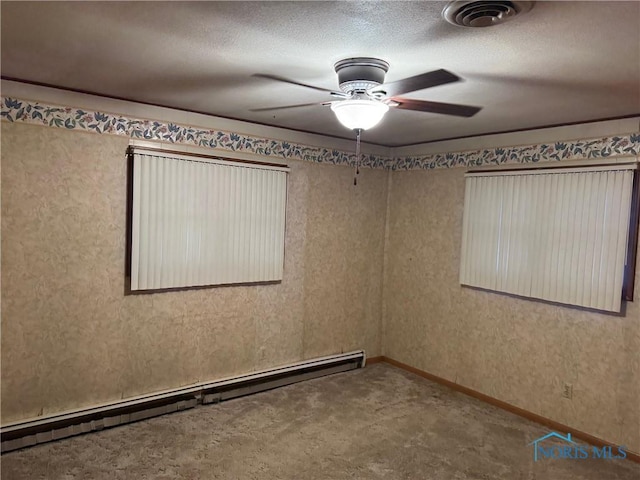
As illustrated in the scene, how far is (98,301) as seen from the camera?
131 inches

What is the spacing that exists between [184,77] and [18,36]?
0.81m

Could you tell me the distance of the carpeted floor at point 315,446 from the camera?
9.41 ft

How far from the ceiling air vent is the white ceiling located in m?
0.05

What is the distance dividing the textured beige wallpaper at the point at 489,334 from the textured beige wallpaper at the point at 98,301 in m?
1.03

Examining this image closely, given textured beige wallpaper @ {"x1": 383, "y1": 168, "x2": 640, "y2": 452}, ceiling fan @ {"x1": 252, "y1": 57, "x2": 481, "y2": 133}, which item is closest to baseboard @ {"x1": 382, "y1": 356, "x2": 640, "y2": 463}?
textured beige wallpaper @ {"x1": 383, "y1": 168, "x2": 640, "y2": 452}

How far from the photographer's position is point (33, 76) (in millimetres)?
2795

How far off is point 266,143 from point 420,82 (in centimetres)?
202

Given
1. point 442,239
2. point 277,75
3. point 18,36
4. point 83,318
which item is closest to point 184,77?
point 277,75

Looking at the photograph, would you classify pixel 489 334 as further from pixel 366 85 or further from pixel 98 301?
pixel 98 301

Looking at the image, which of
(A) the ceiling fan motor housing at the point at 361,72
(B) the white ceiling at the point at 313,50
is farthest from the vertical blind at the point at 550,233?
(A) the ceiling fan motor housing at the point at 361,72

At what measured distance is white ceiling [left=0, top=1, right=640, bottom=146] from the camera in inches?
67.5

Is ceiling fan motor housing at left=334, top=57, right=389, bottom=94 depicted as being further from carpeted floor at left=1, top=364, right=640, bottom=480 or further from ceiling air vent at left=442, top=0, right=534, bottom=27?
carpeted floor at left=1, top=364, right=640, bottom=480

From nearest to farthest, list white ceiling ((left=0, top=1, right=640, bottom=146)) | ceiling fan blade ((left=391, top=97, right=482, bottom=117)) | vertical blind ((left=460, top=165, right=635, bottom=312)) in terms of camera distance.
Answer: white ceiling ((left=0, top=1, right=640, bottom=146))
ceiling fan blade ((left=391, top=97, right=482, bottom=117))
vertical blind ((left=460, top=165, right=635, bottom=312))

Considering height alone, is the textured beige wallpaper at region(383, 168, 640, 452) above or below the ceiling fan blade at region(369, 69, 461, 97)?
below
